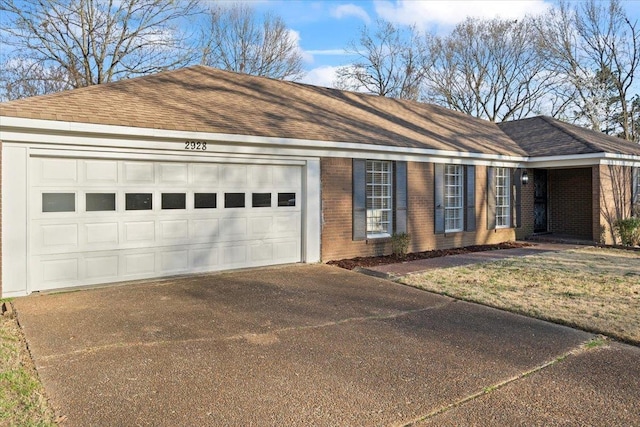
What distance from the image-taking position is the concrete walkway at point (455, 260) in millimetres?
8969

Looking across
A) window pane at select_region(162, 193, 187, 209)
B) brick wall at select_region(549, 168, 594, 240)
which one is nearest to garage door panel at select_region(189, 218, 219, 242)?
window pane at select_region(162, 193, 187, 209)

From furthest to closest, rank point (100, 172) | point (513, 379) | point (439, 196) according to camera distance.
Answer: point (439, 196) < point (100, 172) < point (513, 379)

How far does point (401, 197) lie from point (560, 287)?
4493 mm

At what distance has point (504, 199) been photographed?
46.6ft

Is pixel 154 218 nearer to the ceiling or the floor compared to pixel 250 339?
nearer to the ceiling

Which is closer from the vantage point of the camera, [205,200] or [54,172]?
[54,172]

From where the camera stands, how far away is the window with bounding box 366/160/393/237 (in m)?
10.9

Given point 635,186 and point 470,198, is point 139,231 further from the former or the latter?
point 635,186

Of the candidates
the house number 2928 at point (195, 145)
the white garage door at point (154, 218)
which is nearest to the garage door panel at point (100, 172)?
the white garage door at point (154, 218)

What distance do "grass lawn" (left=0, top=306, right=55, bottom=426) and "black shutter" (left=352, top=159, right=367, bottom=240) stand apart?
275 inches

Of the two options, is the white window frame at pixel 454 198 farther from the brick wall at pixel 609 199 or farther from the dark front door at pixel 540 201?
the brick wall at pixel 609 199

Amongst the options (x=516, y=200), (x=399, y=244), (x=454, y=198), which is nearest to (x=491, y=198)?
(x=516, y=200)

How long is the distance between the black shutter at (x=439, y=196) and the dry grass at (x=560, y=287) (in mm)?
2310

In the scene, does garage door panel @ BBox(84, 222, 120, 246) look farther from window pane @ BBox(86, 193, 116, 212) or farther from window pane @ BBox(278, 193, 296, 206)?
window pane @ BBox(278, 193, 296, 206)
